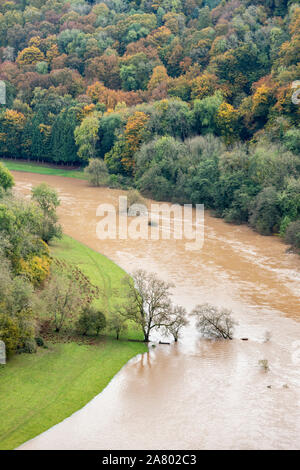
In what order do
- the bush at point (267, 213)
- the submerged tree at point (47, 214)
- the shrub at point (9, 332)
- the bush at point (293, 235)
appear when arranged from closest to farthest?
the shrub at point (9, 332)
the submerged tree at point (47, 214)
the bush at point (293, 235)
the bush at point (267, 213)

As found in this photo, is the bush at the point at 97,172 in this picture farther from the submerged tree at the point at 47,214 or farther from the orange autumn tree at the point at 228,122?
the submerged tree at the point at 47,214

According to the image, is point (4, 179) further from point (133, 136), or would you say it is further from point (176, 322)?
point (133, 136)

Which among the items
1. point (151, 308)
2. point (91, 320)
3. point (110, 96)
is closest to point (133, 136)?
point (110, 96)

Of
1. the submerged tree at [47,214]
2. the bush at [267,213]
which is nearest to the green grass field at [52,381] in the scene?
the submerged tree at [47,214]

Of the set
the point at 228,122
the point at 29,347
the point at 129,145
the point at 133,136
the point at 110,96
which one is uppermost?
the point at 110,96

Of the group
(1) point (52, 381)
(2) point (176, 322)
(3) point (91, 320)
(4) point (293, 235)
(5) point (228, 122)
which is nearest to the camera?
(1) point (52, 381)

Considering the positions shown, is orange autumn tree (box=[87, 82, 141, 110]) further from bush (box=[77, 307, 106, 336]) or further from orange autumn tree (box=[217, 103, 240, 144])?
bush (box=[77, 307, 106, 336])
